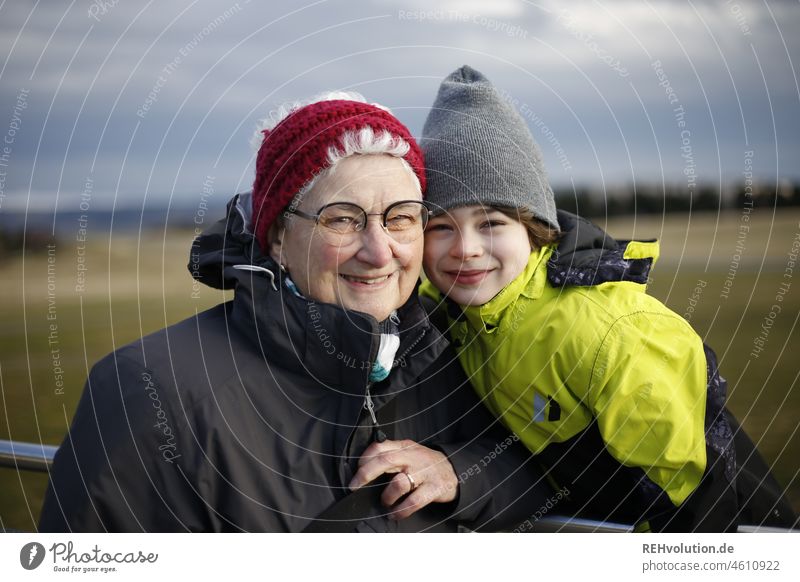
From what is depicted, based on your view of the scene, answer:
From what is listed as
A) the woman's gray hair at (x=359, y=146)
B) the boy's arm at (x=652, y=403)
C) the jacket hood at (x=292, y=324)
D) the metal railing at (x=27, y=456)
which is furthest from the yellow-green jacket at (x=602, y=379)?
the metal railing at (x=27, y=456)

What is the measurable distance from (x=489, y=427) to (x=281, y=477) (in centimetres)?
75

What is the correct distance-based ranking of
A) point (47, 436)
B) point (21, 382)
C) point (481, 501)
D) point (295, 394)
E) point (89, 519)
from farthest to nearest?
point (21, 382)
point (47, 436)
point (481, 501)
point (295, 394)
point (89, 519)

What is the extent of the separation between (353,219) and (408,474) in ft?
2.44

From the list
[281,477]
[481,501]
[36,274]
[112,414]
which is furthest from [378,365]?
[36,274]

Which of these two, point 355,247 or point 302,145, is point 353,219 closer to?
point 355,247

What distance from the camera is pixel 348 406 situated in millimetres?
2080

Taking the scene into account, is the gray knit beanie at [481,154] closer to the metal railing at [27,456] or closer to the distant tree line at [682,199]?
the distant tree line at [682,199]

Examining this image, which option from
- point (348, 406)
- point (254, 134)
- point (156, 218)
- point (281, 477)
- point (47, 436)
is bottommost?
point (47, 436)

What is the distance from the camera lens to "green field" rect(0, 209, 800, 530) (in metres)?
2.99

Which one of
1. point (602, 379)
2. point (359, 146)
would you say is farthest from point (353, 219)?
point (602, 379)

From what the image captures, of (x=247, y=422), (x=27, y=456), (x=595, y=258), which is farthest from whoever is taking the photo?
(x=595, y=258)

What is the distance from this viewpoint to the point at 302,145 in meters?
2.09

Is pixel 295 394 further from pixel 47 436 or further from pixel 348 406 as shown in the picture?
pixel 47 436

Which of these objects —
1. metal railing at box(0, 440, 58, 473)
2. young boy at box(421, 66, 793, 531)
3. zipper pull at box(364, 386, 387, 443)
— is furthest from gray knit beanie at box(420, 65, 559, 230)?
metal railing at box(0, 440, 58, 473)
